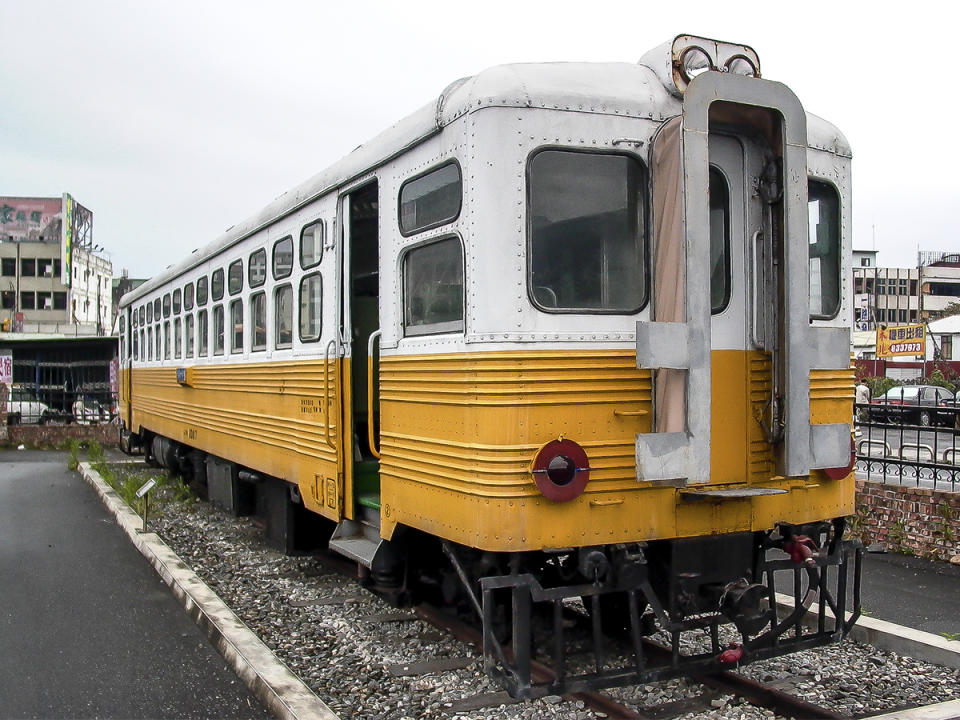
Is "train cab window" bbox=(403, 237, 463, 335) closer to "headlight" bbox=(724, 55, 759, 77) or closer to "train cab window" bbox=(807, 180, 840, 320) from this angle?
"headlight" bbox=(724, 55, 759, 77)

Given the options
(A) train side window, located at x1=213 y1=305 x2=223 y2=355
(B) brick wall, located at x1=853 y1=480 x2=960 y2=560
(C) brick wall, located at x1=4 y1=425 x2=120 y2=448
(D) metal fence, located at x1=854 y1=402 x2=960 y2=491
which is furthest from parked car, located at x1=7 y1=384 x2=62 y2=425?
(B) brick wall, located at x1=853 y1=480 x2=960 y2=560

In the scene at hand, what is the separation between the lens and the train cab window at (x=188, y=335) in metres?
11.4

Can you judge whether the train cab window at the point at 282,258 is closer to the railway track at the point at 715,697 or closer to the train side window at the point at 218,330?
the train side window at the point at 218,330

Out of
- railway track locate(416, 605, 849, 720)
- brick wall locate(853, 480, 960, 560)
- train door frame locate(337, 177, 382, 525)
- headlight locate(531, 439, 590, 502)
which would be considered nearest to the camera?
headlight locate(531, 439, 590, 502)

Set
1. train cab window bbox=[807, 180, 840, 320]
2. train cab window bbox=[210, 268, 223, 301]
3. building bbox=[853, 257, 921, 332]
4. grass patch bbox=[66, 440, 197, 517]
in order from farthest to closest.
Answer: building bbox=[853, 257, 921, 332], grass patch bbox=[66, 440, 197, 517], train cab window bbox=[210, 268, 223, 301], train cab window bbox=[807, 180, 840, 320]

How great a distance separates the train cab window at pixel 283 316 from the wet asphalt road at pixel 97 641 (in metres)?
2.19

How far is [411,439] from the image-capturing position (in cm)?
527

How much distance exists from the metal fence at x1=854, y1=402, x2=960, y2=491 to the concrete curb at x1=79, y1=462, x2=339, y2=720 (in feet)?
19.5

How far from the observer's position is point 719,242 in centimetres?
491

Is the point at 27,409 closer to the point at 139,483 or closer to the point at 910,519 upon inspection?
the point at 139,483

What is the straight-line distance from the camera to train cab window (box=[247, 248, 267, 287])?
8.25 metres

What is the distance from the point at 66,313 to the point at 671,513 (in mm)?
64083

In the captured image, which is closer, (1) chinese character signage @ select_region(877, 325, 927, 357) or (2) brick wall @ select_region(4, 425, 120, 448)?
(2) brick wall @ select_region(4, 425, 120, 448)

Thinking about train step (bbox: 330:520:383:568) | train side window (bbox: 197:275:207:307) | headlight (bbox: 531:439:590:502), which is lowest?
train step (bbox: 330:520:383:568)
